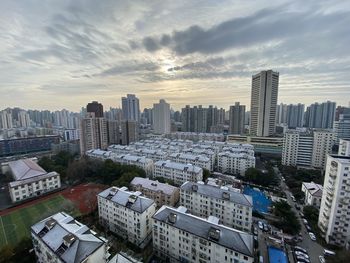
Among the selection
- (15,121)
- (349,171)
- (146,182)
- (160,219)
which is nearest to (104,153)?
(146,182)

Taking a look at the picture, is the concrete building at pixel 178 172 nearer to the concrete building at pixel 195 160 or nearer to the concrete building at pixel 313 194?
the concrete building at pixel 195 160

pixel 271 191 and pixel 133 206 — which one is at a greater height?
pixel 133 206

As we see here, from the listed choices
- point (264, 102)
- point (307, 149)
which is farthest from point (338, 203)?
point (264, 102)

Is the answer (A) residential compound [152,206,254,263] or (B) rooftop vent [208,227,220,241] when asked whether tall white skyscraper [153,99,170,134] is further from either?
(B) rooftop vent [208,227,220,241]

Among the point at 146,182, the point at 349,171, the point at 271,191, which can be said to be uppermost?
the point at 349,171

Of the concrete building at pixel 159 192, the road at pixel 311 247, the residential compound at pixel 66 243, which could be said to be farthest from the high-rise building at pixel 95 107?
the road at pixel 311 247

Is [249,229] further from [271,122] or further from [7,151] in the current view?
[7,151]
